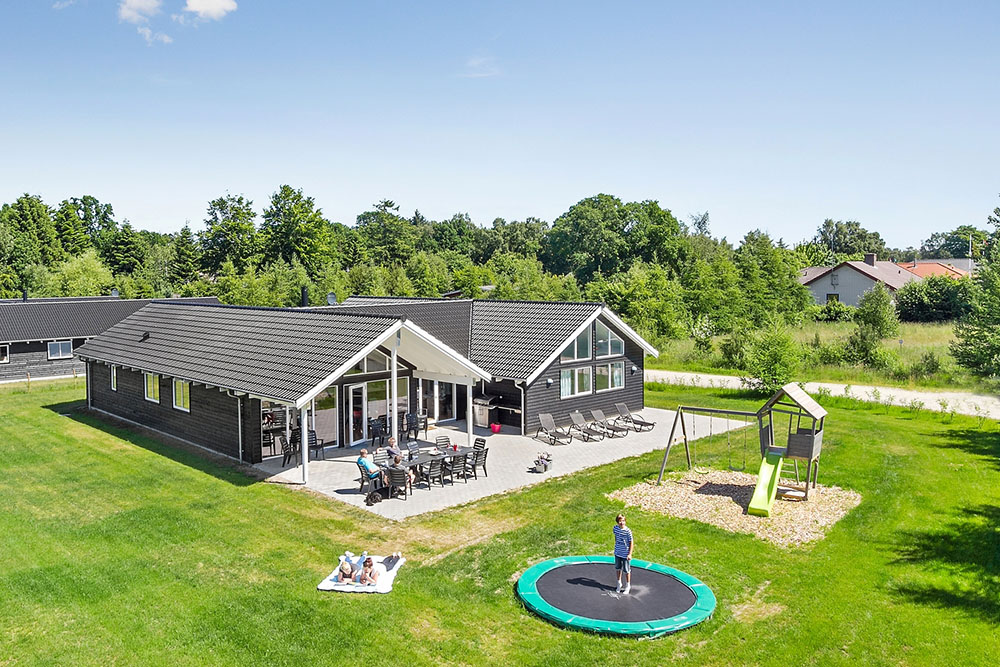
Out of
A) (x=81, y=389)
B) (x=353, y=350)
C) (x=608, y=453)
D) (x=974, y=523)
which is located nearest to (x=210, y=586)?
(x=353, y=350)

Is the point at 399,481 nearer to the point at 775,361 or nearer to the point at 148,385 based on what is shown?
the point at 148,385

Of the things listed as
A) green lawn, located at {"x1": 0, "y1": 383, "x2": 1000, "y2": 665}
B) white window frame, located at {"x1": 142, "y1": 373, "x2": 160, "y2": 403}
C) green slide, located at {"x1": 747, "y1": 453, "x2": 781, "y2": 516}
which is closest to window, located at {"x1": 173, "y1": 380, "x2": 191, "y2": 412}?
white window frame, located at {"x1": 142, "y1": 373, "x2": 160, "y2": 403}

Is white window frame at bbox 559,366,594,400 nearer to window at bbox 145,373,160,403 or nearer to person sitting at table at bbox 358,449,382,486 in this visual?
person sitting at table at bbox 358,449,382,486

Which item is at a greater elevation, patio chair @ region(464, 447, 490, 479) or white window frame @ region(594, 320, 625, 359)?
white window frame @ region(594, 320, 625, 359)

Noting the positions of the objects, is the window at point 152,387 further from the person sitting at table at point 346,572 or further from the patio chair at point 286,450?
the person sitting at table at point 346,572

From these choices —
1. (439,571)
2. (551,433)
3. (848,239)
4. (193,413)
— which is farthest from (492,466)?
(848,239)

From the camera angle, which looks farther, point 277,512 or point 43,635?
point 277,512

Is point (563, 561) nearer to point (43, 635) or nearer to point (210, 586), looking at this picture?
point (210, 586)
